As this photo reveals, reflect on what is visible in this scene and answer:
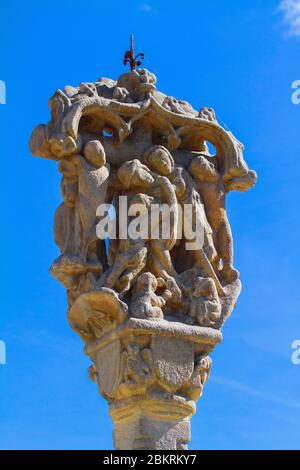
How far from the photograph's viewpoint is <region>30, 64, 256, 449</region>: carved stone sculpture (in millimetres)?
10430

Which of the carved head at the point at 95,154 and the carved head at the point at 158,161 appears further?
the carved head at the point at 158,161

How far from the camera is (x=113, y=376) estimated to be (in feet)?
34.4

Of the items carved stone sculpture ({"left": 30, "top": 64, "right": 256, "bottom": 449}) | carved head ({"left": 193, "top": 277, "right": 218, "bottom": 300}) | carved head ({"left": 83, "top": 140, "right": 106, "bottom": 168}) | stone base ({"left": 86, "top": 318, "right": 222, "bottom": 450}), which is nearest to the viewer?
stone base ({"left": 86, "top": 318, "right": 222, "bottom": 450})

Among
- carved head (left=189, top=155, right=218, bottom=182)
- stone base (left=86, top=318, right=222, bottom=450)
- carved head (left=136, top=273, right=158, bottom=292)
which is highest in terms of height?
carved head (left=189, top=155, right=218, bottom=182)

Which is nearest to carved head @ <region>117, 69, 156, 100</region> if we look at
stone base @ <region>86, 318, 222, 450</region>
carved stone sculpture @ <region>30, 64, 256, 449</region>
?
carved stone sculpture @ <region>30, 64, 256, 449</region>

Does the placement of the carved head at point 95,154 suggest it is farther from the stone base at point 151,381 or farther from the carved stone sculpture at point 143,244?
the stone base at point 151,381

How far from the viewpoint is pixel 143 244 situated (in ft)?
35.5

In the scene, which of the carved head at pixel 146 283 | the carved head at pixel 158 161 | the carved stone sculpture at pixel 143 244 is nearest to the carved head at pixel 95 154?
the carved stone sculpture at pixel 143 244

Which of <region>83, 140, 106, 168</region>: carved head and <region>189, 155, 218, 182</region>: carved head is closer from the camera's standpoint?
<region>83, 140, 106, 168</region>: carved head

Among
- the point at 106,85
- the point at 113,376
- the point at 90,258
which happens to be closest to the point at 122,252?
the point at 90,258

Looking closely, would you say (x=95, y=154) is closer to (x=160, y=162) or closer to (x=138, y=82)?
(x=160, y=162)

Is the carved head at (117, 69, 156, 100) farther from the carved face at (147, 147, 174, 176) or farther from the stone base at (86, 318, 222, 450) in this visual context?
the stone base at (86, 318, 222, 450)

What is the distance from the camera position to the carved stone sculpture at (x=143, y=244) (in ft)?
34.2

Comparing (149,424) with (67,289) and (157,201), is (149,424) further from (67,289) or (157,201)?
(157,201)
